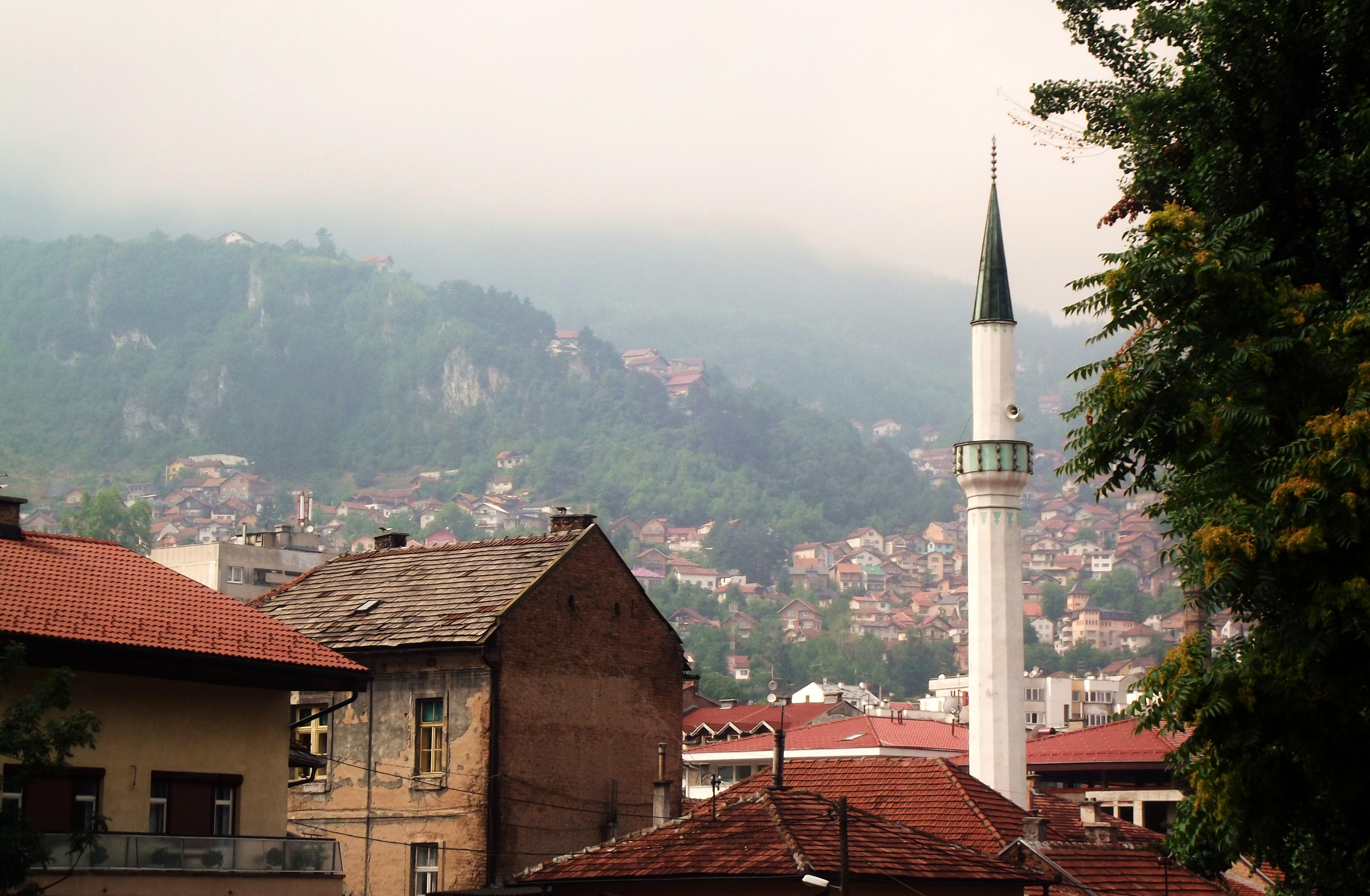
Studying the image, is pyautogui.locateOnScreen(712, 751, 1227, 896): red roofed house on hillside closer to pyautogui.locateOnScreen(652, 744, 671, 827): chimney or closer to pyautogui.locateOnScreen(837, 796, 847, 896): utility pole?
pyautogui.locateOnScreen(652, 744, 671, 827): chimney

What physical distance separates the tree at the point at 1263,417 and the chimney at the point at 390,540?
28.0 metres

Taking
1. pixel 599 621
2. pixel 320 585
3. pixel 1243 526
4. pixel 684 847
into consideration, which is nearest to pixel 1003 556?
pixel 599 621

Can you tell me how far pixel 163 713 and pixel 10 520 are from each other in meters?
3.89

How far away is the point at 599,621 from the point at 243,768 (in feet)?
47.8

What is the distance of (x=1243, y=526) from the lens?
17.7 m

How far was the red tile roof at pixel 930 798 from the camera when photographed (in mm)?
33750

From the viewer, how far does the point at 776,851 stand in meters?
27.1

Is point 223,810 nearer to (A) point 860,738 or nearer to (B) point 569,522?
(B) point 569,522

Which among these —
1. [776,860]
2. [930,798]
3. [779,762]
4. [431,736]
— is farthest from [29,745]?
[930,798]

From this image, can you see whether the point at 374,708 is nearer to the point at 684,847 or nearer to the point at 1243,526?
the point at 684,847

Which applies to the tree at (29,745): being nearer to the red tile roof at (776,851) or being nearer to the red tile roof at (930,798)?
the red tile roof at (776,851)

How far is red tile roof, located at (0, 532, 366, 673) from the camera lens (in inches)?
942

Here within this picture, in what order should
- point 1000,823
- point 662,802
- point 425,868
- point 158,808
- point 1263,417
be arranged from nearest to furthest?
point 1263,417, point 158,808, point 1000,823, point 662,802, point 425,868

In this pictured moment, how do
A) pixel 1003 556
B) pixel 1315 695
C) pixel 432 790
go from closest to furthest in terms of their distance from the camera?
pixel 1315 695, pixel 432 790, pixel 1003 556
